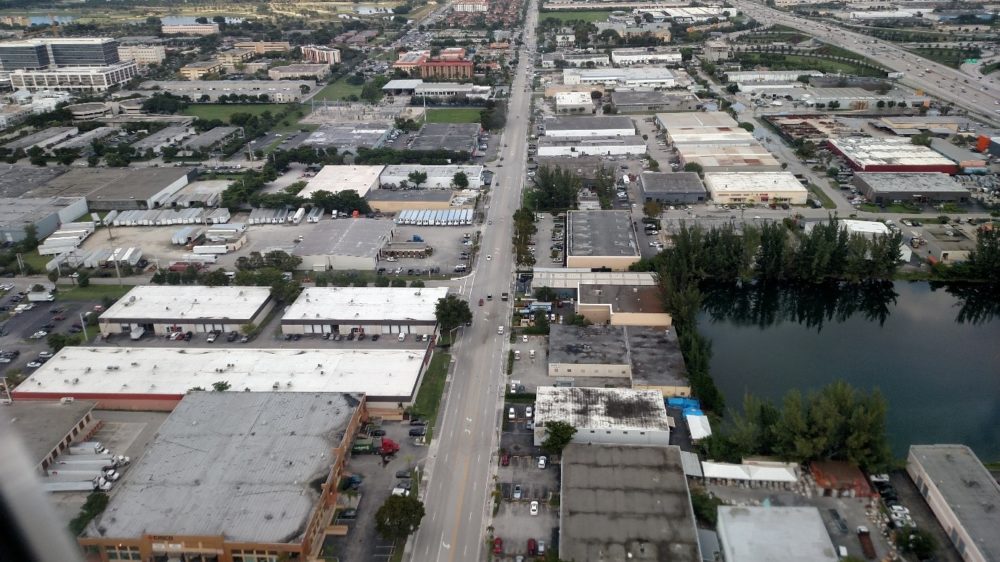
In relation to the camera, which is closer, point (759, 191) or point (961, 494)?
point (961, 494)

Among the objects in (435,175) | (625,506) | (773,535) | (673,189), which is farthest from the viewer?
(435,175)

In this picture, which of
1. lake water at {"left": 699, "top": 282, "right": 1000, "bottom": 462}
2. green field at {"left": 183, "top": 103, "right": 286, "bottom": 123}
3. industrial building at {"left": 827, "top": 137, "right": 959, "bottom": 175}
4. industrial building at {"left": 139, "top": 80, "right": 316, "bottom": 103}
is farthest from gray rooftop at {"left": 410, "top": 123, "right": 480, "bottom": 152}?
industrial building at {"left": 827, "top": 137, "right": 959, "bottom": 175}

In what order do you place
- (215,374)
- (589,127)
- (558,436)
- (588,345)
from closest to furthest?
(558,436) → (215,374) → (588,345) → (589,127)

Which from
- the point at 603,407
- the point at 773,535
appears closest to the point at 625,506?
the point at 773,535

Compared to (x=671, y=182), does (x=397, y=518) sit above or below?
below

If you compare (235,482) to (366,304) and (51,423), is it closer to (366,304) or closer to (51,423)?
(51,423)

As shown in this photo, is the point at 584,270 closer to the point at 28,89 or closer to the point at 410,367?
the point at 410,367
